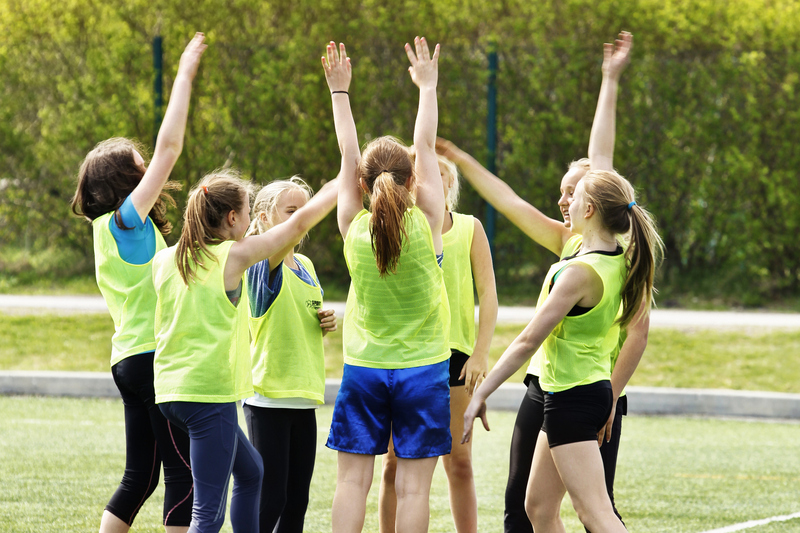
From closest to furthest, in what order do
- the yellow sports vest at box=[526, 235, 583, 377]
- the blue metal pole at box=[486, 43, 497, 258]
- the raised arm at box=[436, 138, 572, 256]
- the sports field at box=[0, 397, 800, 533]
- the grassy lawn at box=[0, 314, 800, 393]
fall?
the yellow sports vest at box=[526, 235, 583, 377] < the raised arm at box=[436, 138, 572, 256] < the sports field at box=[0, 397, 800, 533] < the grassy lawn at box=[0, 314, 800, 393] < the blue metal pole at box=[486, 43, 497, 258]

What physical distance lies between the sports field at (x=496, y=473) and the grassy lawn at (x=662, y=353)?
0.95m

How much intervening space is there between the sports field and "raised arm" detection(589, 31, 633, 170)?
206 cm

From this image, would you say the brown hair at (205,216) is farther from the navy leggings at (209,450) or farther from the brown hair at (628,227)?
the brown hair at (628,227)

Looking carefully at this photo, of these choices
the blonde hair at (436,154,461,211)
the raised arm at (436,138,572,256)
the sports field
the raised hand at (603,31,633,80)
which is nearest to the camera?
the raised arm at (436,138,572,256)

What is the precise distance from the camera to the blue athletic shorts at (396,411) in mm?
3330

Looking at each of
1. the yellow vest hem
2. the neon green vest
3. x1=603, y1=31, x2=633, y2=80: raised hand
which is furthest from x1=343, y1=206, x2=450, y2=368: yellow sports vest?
x1=603, y1=31, x2=633, y2=80: raised hand

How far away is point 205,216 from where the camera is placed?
337 centimetres

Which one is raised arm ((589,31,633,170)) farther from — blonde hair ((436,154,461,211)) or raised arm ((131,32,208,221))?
raised arm ((131,32,208,221))

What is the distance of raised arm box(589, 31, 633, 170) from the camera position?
4.00 metres

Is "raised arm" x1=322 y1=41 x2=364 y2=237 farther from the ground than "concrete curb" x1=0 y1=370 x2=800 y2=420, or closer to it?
farther from the ground

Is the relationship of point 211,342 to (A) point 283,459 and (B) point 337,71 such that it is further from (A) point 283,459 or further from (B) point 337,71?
(B) point 337,71

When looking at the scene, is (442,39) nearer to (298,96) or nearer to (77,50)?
(298,96)

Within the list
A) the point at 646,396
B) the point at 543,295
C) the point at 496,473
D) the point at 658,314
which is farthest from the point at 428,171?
the point at 658,314

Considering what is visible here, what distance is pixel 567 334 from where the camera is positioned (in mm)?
3322
